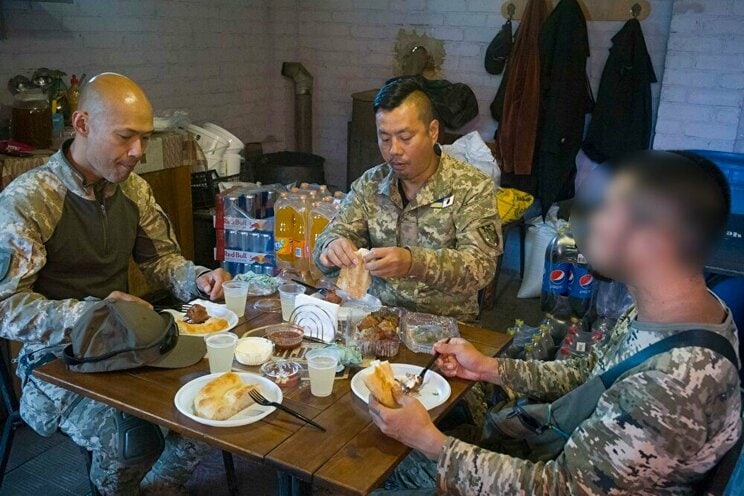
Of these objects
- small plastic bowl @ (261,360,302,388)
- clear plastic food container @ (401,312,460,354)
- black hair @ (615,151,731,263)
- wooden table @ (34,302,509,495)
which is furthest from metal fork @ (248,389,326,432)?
black hair @ (615,151,731,263)

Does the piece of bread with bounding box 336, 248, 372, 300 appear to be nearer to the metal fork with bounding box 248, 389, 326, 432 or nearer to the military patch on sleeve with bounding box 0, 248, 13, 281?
the metal fork with bounding box 248, 389, 326, 432

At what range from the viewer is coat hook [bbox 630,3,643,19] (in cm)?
474

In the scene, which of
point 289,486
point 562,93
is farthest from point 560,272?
point 289,486

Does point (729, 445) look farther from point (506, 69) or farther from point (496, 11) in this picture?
point (496, 11)

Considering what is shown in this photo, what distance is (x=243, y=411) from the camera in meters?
1.62

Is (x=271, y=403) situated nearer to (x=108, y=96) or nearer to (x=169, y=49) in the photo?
(x=108, y=96)

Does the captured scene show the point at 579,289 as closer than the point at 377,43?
Yes

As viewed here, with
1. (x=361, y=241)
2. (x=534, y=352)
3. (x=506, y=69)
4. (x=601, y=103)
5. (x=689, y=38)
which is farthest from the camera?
(x=506, y=69)

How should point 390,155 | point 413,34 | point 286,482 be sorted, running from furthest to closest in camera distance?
point 413,34 < point 390,155 < point 286,482

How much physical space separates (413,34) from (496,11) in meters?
0.72

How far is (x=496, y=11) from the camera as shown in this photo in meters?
5.18

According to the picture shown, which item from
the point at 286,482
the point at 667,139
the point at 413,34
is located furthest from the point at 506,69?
the point at 286,482

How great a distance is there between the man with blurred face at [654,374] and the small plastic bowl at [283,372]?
49 cm

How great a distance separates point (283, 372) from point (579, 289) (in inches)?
105
